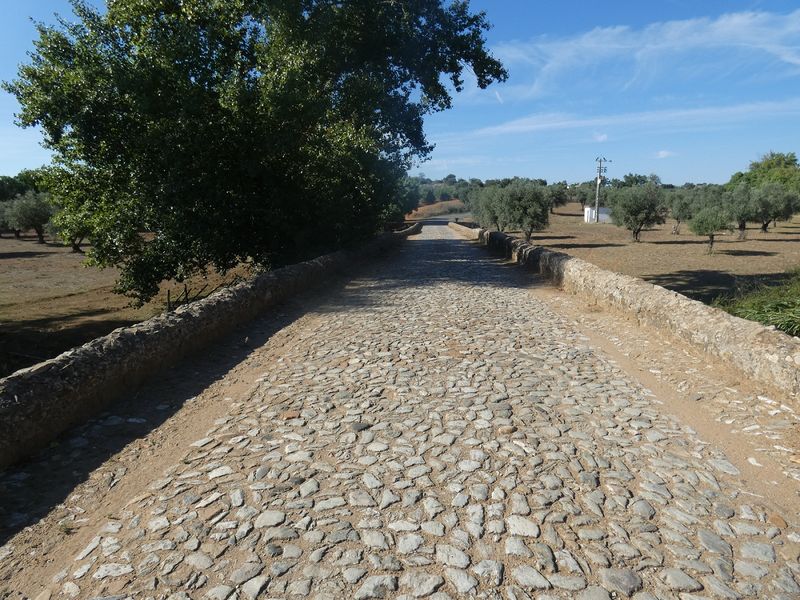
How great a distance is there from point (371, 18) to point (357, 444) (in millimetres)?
18282

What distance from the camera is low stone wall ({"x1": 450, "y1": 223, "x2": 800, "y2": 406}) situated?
4977 mm

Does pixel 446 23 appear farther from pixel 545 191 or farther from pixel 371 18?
pixel 545 191

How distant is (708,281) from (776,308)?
11.0 m

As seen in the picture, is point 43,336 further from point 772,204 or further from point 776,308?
point 772,204

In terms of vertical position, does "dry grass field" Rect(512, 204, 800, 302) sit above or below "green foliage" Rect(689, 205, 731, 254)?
below

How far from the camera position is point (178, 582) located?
2592 millimetres

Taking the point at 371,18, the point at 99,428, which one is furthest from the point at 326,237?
the point at 99,428

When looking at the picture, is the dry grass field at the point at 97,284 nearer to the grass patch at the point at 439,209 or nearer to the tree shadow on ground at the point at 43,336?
the tree shadow on ground at the point at 43,336

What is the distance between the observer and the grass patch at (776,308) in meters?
6.67

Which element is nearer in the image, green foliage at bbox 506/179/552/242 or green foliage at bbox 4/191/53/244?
green foliage at bbox 506/179/552/242

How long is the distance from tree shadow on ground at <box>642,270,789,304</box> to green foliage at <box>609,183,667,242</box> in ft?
69.5

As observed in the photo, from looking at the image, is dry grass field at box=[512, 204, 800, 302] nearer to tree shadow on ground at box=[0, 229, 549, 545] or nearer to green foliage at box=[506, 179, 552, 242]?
green foliage at box=[506, 179, 552, 242]

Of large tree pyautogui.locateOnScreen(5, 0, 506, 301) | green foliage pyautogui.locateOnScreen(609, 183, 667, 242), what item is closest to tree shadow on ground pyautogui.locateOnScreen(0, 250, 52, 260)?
large tree pyautogui.locateOnScreen(5, 0, 506, 301)

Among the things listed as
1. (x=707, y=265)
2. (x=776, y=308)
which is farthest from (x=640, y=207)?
(x=776, y=308)
